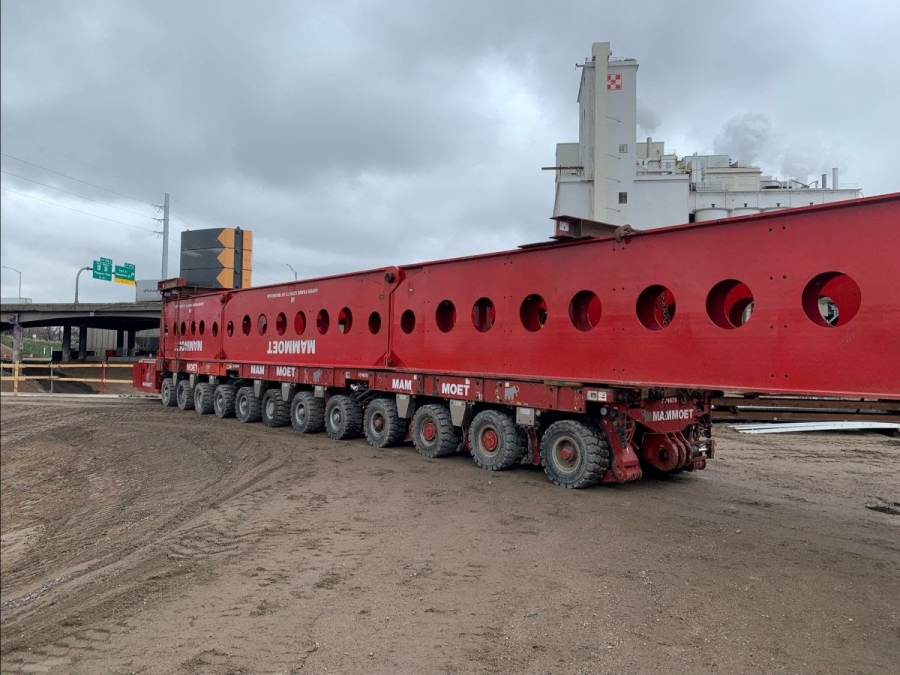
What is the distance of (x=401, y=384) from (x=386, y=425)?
3.81 feet

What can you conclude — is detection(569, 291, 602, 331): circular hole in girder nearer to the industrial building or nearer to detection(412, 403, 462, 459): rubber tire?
detection(412, 403, 462, 459): rubber tire

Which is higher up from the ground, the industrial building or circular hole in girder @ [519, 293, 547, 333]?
the industrial building

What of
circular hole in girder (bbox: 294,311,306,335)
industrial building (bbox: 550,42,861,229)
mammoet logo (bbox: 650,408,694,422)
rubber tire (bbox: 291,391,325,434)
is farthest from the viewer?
industrial building (bbox: 550,42,861,229)

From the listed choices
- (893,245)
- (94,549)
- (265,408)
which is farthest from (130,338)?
(893,245)

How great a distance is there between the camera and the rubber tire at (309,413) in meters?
13.9

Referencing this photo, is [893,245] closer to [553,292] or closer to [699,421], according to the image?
[553,292]

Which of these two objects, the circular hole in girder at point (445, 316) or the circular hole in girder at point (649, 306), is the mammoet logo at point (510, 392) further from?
the circular hole in girder at point (649, 306)

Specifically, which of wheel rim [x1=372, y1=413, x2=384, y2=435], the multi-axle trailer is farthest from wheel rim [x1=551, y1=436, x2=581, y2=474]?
wheel rim [x1=372, y1=413, x2=384, y2=435]

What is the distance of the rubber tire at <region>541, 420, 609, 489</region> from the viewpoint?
823 centimetres

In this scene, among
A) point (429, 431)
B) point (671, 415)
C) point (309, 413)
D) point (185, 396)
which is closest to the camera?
point (671, 415)

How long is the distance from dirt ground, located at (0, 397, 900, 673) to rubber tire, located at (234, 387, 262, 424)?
6527 millimetres

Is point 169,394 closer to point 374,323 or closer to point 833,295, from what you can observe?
point 374,323

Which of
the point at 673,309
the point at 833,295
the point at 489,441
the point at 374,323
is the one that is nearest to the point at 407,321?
the point at 374,323

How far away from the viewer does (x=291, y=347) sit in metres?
14.3
